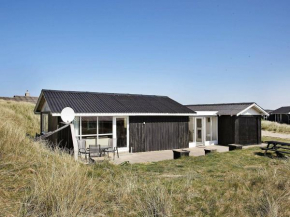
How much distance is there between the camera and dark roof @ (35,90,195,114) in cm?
1338

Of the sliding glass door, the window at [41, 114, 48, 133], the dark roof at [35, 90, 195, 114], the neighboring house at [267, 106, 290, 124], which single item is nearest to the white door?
the dark roof at [35, 90, 195, 114]

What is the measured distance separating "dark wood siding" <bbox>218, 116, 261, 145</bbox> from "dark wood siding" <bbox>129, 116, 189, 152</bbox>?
3.36 m

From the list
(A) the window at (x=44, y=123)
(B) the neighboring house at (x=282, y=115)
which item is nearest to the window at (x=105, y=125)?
(A) the window at (x=44, y=123)

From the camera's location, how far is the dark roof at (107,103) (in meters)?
13.4

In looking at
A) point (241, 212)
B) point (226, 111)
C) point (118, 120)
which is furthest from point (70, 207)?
point (226, 111)

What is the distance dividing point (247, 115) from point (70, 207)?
55.5 ft

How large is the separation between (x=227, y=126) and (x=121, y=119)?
8.38m

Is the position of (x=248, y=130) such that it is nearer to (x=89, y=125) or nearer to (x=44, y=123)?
(x=89, y=125)

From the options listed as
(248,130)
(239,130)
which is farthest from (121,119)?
(248,130)

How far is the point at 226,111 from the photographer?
59.0ft

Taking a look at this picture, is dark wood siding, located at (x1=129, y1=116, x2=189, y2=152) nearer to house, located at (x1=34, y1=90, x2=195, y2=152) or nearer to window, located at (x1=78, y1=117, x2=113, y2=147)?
house, located at (x1=34, y1=90, x2=195, y2=152)

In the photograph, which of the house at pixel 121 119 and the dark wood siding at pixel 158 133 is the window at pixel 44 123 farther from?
the dark wood siding at pixel 158 133

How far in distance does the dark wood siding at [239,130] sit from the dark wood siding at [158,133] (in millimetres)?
3361

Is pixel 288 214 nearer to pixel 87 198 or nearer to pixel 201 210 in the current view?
pixel 201 210
